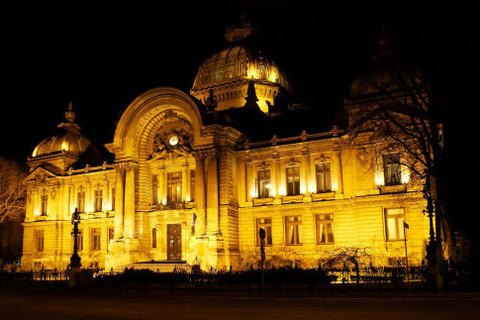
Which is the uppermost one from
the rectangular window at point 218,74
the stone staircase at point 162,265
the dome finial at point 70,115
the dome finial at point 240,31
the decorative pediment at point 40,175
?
the dome finial at point 240,31

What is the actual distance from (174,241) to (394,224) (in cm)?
1801

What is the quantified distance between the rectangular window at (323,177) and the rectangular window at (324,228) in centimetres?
207

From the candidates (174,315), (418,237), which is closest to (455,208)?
(418,237)

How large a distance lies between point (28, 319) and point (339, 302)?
10.2m

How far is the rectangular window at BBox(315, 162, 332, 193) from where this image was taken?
37553 mm

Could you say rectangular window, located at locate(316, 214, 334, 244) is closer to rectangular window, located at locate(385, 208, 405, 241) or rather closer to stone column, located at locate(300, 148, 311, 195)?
stone column, located at locate(300, 148, 311, 195)

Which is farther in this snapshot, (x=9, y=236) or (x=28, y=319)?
(x=9, y=236)

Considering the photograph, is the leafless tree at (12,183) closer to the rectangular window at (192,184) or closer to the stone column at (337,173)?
the rectangular window at (192,184)

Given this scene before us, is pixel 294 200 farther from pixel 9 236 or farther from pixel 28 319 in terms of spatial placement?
pixel 9 236

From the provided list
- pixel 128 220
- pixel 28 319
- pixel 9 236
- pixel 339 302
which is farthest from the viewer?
pixel 9 236

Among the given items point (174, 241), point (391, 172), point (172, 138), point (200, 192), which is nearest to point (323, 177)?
point (391, 172)

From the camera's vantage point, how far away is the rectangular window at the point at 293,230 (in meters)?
37.9

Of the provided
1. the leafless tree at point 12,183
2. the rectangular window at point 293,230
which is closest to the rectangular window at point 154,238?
the rectangular window at point 293,230

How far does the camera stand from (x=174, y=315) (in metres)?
14.2
